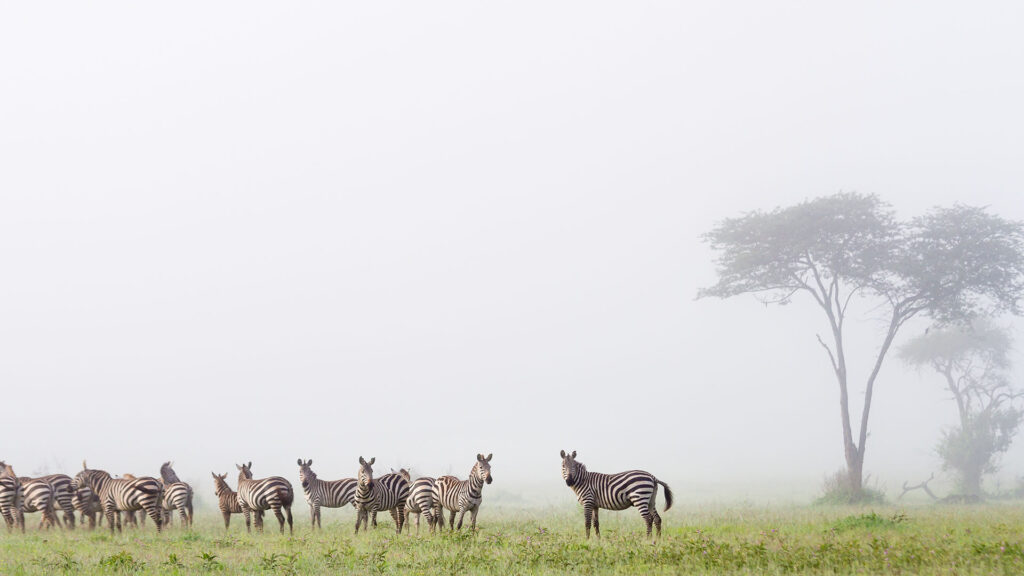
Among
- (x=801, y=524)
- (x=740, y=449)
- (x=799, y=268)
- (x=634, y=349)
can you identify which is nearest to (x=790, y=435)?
(x=740, y=449)

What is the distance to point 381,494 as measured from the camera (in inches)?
835

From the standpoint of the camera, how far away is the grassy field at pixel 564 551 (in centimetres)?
1317

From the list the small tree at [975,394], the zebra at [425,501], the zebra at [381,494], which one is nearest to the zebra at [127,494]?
the zebra at [381,494]

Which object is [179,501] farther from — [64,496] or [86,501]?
[64,496]

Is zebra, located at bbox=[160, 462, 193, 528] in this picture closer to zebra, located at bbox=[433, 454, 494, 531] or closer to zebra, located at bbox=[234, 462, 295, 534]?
zebra, located at bbox=[234, 462, 295, 534]

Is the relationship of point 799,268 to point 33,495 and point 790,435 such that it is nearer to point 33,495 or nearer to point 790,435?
point 33,495

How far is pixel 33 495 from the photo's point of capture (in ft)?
71.6

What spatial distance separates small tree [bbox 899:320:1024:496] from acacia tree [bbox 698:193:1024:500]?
230cm

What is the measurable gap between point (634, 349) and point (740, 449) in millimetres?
69545

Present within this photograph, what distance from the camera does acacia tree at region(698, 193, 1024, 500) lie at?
119 feet

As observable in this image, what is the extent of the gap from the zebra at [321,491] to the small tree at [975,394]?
2931 cm

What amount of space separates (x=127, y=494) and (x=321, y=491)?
495 cm

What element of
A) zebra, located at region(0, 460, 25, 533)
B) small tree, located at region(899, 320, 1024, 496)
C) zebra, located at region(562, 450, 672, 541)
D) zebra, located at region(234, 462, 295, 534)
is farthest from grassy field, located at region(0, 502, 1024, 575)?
small tree, located at region(899, 320, 1024, 496)

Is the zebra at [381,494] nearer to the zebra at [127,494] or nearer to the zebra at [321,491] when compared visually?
the zebra at [321,491]
